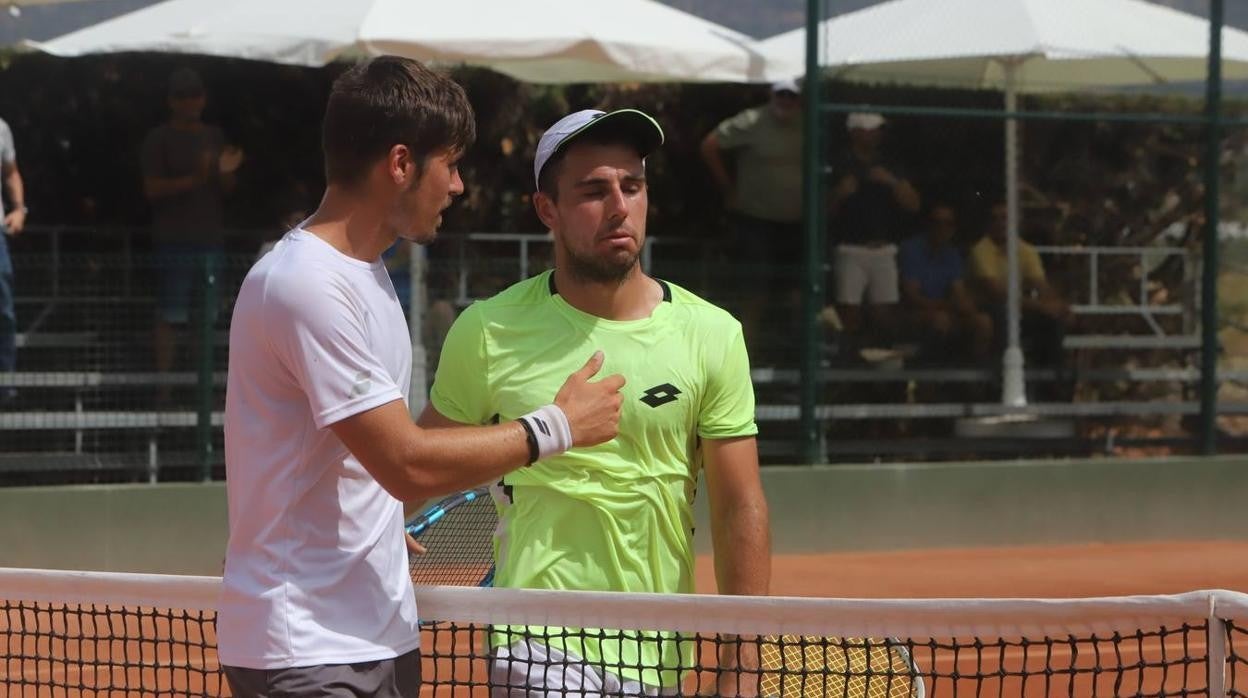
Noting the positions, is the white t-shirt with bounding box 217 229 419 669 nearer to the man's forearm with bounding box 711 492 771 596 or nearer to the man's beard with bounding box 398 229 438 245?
the man's beard with bounding box 398 229 438 245

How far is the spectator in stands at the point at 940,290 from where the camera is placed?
34.5 feet

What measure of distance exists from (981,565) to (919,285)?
1648mm

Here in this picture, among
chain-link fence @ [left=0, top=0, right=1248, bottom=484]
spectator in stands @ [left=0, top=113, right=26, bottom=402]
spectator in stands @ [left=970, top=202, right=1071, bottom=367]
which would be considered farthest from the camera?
spectator in stands @ [left=970, top=202, right=1071, bottom=367]

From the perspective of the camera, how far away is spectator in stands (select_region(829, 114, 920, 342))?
10398 millimetres

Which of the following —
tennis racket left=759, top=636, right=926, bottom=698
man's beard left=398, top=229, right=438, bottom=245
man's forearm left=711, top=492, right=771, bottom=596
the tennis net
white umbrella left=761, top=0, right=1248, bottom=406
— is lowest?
tennis racket left=759, top=636, right=926, bottom=698

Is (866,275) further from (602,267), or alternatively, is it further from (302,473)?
(302,473)

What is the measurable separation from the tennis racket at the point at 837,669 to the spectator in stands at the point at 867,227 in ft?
21.7

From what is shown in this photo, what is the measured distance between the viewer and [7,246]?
31.0ft

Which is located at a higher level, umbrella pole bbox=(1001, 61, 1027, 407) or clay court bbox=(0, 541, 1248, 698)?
umbrella pole bbox=(1001, 61, 1027, 407)

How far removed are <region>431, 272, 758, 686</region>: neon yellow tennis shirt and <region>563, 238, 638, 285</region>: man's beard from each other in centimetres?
8

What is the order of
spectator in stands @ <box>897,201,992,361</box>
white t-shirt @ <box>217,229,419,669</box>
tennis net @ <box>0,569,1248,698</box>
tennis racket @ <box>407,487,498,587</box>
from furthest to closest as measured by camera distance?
spectator in stands @ <box>897,201,992,361</box> < tennis racket @ <box>407,487,498,587</box> < tennis net @ <box>0,569,1248,698</box> < white t-shirt @ <box>217,229,419,669</box>

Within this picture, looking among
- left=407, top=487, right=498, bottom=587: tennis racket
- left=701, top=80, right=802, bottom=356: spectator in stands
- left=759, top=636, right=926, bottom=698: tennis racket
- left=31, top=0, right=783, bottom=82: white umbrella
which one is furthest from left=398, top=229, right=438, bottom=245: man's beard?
left=31, top=0, right=783, bottom=82: white umbrella

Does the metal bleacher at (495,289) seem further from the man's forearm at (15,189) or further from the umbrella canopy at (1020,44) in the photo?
the umbrella canopy at (1020,44)

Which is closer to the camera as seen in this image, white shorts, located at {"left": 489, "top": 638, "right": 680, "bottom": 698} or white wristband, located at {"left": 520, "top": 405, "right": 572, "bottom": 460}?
white wristband, located at {"left": 520, "top": 405, "right": 572, "bottom": 460}
